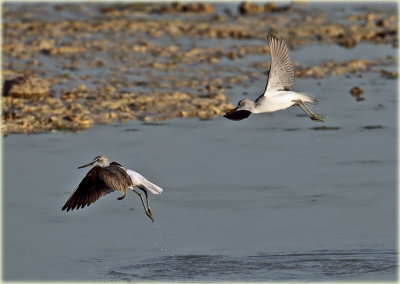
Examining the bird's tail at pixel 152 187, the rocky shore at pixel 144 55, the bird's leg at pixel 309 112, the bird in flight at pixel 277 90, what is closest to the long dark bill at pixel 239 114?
the bird in flight at pixel 277 90

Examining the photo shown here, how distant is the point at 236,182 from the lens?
407 inches

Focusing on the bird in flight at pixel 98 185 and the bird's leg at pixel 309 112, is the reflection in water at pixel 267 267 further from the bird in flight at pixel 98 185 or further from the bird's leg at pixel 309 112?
the bird's leg at pixel 309 112

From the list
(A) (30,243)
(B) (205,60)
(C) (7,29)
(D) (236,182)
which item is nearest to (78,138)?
(D) (236,182)

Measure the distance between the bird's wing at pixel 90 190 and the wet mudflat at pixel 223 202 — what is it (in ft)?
1.44

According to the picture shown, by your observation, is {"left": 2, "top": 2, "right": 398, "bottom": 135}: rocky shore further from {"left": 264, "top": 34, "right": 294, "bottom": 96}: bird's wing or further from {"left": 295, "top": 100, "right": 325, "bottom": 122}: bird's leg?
{"left": 264, "top": 34, "right": 294, "bottom": 96}: bird's wing

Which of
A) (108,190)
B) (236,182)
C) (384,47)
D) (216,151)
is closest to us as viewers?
(108,190)

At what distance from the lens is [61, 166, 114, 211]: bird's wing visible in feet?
26.6

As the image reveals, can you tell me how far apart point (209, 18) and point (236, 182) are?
10.6 meters

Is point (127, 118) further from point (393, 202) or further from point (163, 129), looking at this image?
point (393, 202)

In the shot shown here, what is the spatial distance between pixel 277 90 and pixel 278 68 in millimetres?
184

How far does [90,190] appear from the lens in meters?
8.16

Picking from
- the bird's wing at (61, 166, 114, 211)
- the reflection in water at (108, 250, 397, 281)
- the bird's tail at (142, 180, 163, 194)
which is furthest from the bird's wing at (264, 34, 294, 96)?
the bird's wing at (61, 166, 114, 211)

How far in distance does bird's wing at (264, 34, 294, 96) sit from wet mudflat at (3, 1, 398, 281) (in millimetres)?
1303

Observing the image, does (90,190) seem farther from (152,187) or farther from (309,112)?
(309,112)
